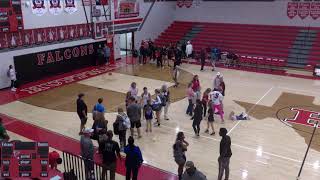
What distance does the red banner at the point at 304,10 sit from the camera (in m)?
22.8

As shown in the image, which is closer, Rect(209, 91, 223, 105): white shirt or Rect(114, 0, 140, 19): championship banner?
Rect(209, 91, 223, 105): white shirt

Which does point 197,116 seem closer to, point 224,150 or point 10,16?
point 224,150

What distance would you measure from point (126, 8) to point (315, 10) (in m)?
12.8

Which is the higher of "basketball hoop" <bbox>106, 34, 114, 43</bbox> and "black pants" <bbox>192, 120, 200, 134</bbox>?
"basketball hoop" <bbox>106, 34, 114, 43</bbox>

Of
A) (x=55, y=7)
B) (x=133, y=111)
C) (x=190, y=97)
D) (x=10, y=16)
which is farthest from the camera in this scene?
(x=55, y=7)

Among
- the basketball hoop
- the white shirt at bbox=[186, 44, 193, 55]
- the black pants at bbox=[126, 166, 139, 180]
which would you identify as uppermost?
the basketball hoop

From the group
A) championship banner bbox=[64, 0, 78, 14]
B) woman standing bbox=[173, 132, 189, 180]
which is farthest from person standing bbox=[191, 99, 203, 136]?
championship banner bbox=[64, 0, 78, 14]

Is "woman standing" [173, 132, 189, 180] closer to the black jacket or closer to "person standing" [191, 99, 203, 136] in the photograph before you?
the black jacket

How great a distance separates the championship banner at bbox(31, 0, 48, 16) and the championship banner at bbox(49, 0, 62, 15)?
0.98ft

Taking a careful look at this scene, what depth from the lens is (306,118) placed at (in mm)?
12445

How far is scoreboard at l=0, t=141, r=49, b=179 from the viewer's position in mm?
7027

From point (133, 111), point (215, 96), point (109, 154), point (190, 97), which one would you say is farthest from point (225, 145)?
point (190, 97)

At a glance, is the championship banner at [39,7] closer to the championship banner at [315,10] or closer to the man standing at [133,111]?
the man standing at [133,111]

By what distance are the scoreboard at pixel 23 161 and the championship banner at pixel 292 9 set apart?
69.3 ft
